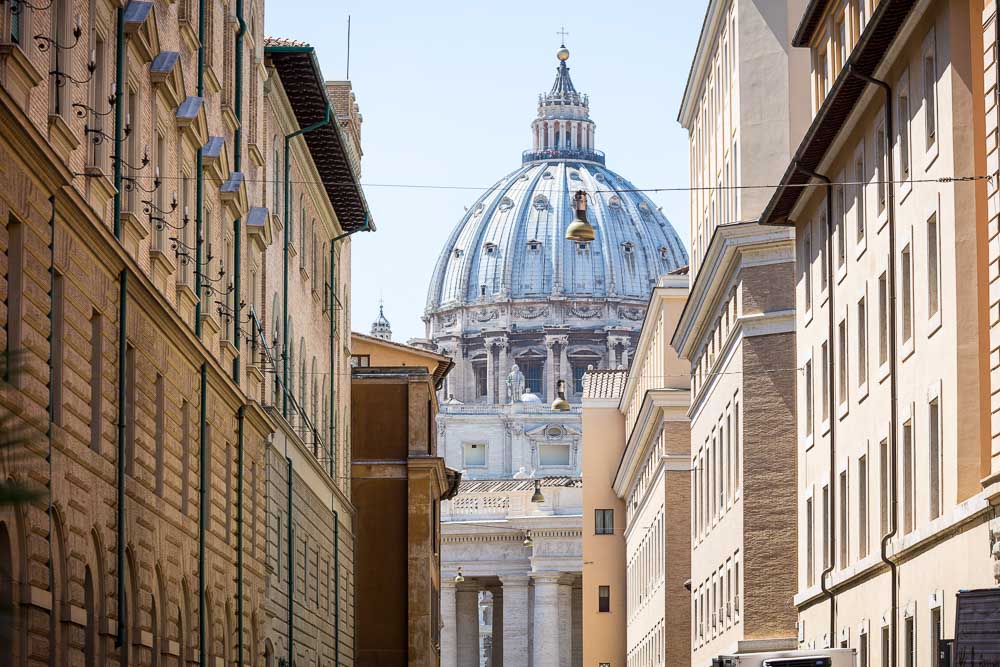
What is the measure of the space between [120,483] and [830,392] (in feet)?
47.8

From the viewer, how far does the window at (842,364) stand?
3186 centimetres

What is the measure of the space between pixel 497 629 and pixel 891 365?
403ft

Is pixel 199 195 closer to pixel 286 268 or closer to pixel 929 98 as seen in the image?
pixel 929 98

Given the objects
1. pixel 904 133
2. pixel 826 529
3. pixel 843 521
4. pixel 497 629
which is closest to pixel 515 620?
pixel 497 629

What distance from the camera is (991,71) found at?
830 inches

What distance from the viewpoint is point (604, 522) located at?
9344cm

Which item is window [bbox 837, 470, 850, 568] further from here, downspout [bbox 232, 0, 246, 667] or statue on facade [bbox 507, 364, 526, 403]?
statue on facade [bbox 507, 364, 526, 403]

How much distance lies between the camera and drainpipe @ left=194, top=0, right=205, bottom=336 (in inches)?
1068

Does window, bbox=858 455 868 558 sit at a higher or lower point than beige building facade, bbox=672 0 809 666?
lower

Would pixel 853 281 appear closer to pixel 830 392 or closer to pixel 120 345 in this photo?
pixel 830 392

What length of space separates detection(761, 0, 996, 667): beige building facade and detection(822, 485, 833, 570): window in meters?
0.03

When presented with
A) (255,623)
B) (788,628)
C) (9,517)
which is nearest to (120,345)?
(9,517)

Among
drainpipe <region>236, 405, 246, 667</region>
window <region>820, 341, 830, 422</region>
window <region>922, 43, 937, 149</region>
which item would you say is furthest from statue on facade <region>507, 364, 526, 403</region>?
window <region>922, 43, 937, 149</region>

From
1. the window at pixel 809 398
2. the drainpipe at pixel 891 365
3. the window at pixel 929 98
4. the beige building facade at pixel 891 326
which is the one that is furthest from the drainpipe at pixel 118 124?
the window at pixel 809 398
